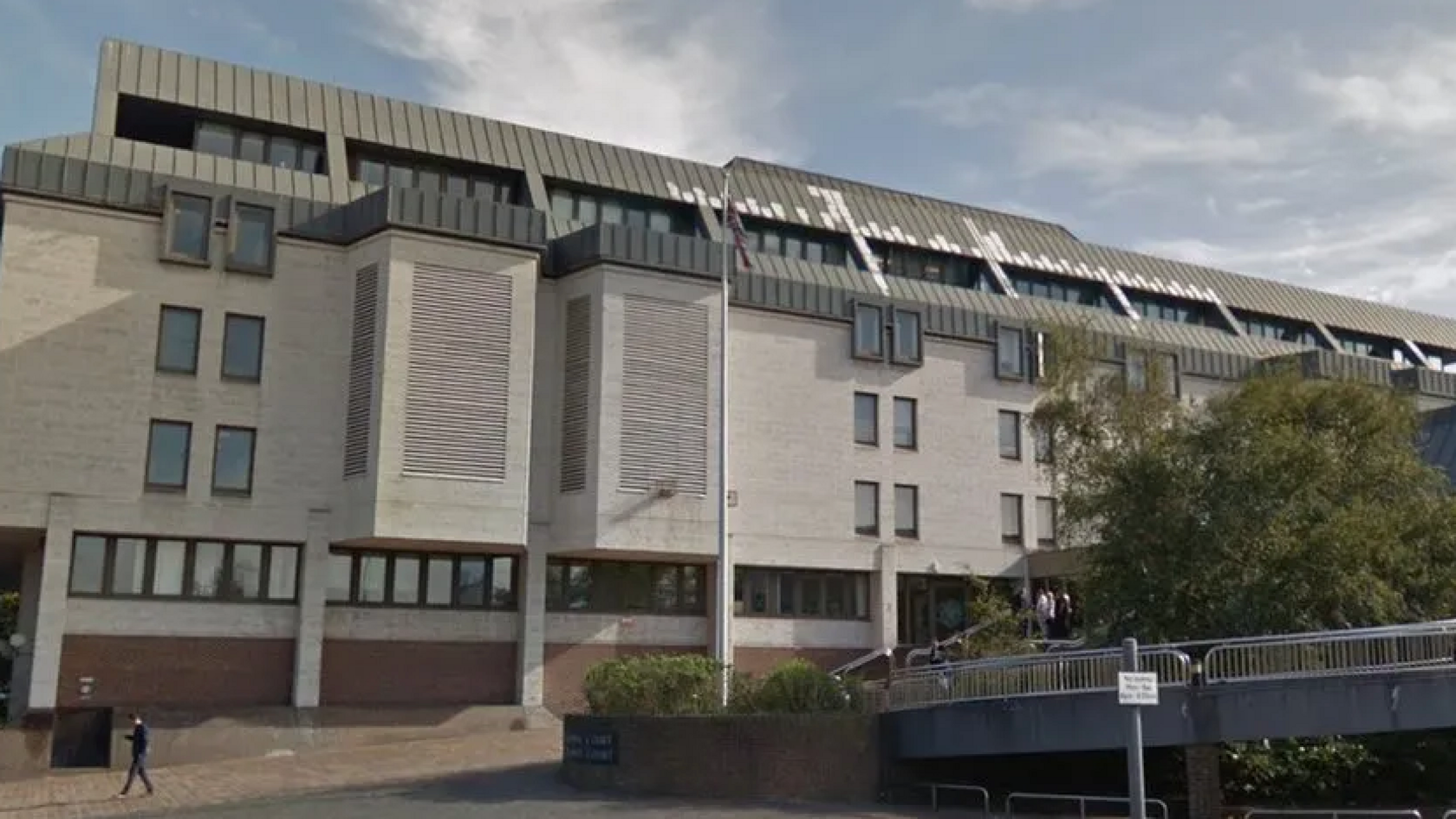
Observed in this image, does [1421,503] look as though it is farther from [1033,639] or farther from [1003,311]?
[1003,311]

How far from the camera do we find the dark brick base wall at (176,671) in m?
32.6

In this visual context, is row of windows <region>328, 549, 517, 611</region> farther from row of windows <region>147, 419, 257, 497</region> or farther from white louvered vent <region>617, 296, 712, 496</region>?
white louvered vent <region>617, 296, 712, 496</region>

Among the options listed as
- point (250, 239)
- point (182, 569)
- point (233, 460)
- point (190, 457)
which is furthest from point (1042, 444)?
point (182, 569)

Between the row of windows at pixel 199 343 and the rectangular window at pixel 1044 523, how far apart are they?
25.9 meters

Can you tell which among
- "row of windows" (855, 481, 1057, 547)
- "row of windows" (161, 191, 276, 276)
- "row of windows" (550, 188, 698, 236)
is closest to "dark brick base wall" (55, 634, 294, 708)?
"row of windows" (161, 191, 276, 276)

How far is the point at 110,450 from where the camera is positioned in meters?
33.2

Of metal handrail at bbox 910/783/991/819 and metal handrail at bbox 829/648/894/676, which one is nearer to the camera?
metal handrail at bbox 910/783/991/819

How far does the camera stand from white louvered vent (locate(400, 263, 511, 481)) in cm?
3466

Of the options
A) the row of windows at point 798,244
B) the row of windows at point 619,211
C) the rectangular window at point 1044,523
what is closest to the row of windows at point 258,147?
the row of windows at point 619,211

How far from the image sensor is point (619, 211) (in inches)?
A: 1812

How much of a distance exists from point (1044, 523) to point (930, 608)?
17.7 feet

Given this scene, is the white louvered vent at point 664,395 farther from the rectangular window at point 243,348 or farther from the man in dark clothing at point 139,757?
the man in dark clothing at point 139,757

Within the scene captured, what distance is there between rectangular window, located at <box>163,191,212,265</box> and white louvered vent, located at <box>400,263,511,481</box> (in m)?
5.24

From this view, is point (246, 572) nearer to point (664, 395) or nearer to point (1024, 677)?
point (664, 395)
